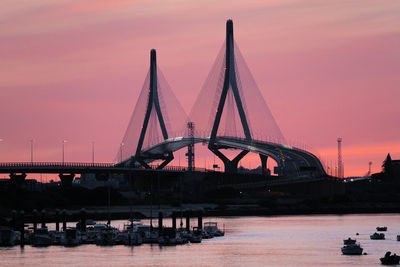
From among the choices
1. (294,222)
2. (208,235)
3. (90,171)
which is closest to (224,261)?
(208,235)

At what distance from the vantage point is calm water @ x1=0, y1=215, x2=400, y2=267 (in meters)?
92.0

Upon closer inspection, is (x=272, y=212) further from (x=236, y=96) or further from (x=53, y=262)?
(x=53, y=262)

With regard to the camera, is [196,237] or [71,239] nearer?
[71,239]

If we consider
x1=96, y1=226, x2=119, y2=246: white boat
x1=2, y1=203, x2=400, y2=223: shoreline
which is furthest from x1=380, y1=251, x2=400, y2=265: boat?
x1=2, y1=203, x2=400, y2=223: shoreline

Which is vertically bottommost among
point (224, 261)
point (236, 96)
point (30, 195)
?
point (224, 261)

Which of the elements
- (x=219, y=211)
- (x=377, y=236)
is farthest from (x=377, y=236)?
(x=219, y=211)

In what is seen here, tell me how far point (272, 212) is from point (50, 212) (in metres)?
37.1

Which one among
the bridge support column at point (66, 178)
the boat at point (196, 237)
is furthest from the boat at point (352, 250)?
the bridge support column at point (66, 178)

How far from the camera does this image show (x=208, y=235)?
11794 cm

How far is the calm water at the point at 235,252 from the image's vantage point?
9200cm

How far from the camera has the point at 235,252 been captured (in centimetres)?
10069

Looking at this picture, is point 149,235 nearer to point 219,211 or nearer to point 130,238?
point 130,238

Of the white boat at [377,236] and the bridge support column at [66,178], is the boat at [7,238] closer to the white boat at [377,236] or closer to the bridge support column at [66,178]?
the white boat at [377,236]

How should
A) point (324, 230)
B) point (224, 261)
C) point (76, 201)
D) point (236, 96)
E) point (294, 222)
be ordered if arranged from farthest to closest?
1. point (76, 201)
2. point (236, 96)
3. point (294, 222)
4. point (324, 230)
5. point (224, 261)
